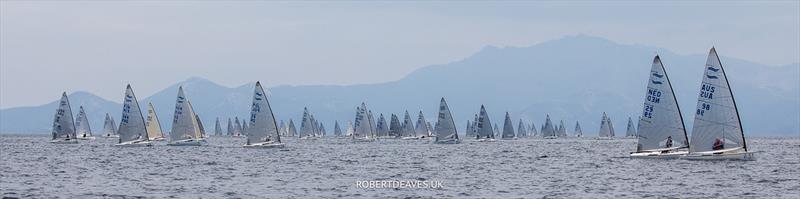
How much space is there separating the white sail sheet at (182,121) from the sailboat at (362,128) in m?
51.1

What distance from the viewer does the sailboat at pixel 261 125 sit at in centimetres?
9938

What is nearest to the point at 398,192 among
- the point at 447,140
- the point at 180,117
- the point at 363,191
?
the point at 363,191

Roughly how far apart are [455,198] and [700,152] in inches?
1079

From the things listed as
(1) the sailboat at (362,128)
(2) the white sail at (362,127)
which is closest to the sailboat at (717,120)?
(1) the sailboat at (362,128)

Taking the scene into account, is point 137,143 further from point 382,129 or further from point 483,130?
point 382,129

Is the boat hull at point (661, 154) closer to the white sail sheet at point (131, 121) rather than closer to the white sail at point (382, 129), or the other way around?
the white sail sheet at point (131, 121)

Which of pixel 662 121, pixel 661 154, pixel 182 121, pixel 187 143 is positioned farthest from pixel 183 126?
pixel 661 154

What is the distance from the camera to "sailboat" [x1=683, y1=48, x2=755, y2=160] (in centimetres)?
6825

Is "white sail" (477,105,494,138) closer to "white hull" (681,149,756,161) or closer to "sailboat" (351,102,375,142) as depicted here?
"sailboat" (351,102,375,142)

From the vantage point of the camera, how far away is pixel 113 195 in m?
48.9

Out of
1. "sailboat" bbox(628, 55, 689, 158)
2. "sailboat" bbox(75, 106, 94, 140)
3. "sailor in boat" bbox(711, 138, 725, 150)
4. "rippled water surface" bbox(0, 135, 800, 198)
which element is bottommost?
"rippled water surface" bbox(0, 135, 800, 198)

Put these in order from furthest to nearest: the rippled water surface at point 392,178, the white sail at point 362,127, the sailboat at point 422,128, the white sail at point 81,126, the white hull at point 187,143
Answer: the white sail at point 81,126 < the sailboat at point 422,128 < the white sail at point 362,127 < the white hull at point 187,143 < the rippled water surface at point 392,178

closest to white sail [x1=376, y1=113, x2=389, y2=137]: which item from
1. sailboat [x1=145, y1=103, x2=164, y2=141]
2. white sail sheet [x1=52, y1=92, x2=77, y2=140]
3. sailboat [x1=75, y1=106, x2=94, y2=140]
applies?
sailboat [x1=75, y1=106, x2=94, y2=140]

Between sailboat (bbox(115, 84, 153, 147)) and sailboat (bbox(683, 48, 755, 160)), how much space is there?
55.9 m
